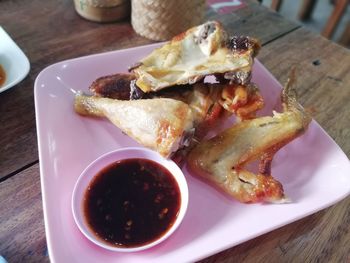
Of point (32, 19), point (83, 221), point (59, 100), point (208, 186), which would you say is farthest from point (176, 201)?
point (32, 19)

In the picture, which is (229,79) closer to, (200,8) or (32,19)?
(200,8)

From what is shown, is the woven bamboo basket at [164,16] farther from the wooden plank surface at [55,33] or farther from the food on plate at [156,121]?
the food on plate at [156,121]

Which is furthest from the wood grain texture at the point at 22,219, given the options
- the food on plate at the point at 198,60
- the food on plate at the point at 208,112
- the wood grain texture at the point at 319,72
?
the wood grain texture at the point at 319,72

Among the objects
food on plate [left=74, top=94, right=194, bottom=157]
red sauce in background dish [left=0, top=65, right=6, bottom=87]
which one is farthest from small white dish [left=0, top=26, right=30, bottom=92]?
food on plate [left=74, top=94, right=194, bottom=157]

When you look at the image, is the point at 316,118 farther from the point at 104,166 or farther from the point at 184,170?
the point at 104,166

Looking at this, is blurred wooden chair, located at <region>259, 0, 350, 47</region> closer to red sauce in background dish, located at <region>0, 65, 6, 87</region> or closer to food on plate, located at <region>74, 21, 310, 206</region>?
food on plate, located at <region>74, 21, 310, 206</region>

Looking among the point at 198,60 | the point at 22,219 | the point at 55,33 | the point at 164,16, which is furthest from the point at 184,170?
the point at 55,33
